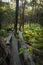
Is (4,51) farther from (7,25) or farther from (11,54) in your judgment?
(7,25)

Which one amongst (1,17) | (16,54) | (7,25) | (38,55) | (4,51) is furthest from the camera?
(7,25)

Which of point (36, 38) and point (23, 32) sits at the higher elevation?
point (36, 38)

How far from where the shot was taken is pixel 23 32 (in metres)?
11.7

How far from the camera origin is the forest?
565cm

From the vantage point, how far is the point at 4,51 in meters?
5.88

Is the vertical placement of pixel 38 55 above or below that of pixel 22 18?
above

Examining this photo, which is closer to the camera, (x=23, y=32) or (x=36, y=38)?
(x=36, y=38)

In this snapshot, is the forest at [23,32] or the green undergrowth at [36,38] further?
the green undergrowth at [36,38]

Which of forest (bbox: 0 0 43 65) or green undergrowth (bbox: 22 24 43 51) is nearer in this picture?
forest (bbox: 0 0 43 65)

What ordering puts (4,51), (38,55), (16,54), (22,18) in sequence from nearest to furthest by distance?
1. (38,55)
2. (4,51)
3. (16,54)
4. (22,18)

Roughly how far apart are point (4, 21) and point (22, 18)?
2.71 meters

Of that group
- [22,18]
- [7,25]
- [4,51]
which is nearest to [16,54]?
[4,51]

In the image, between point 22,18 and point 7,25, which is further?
point 22,18

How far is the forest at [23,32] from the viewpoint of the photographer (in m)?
5.65
